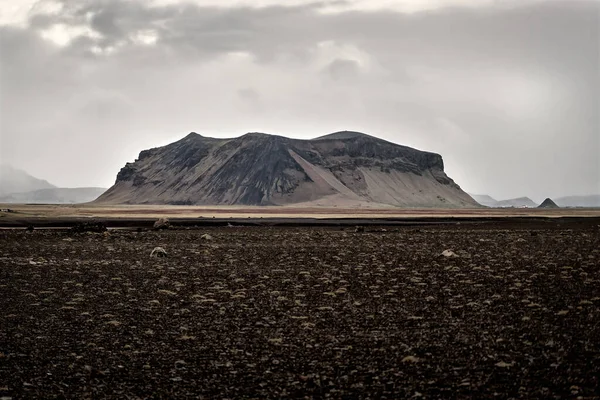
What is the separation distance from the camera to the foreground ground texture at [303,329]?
10.4 metres

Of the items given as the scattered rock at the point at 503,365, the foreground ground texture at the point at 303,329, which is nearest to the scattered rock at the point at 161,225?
the foreground ground texture at the point at 303,329

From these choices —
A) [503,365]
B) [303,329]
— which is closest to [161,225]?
[303,329]

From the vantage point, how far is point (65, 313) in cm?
1623

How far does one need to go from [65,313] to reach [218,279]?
6532 millimetres

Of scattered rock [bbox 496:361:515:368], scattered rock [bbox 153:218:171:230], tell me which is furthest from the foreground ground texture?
scattered rock [bbox 153:218:171:230]

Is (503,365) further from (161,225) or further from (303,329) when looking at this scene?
(161,225)

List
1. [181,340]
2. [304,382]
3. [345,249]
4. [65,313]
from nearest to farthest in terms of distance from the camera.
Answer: [304,382], [181,340], [65,313], [345,249]

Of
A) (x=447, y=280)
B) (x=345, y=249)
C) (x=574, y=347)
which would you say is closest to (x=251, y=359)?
(x=574, y=347)

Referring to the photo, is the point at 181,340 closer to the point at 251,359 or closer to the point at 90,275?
the point at 251,359

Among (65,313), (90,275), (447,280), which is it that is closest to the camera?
(65,313)

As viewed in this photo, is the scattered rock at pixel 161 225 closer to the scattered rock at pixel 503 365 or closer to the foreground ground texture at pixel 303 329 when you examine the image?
the foreground ground texture at pixel 303 329

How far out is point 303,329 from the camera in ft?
46.4

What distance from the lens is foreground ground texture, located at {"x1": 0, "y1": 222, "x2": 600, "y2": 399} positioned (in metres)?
10.4

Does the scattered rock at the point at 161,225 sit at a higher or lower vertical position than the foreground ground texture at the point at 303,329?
higher
